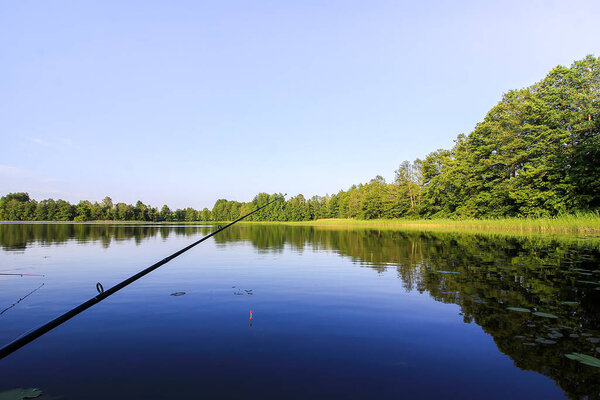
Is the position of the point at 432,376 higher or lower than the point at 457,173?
lower

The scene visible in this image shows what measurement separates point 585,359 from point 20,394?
7.95 m

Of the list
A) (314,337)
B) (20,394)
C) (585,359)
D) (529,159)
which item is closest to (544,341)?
(585,359)

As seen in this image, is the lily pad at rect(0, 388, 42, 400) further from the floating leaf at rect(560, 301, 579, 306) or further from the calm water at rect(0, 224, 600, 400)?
the floating leaf at rect(560, 301, 579, 306)

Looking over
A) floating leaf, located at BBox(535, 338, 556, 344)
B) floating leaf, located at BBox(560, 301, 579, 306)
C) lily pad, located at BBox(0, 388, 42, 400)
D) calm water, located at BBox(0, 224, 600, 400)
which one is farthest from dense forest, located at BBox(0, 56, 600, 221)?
lily pad, located at BBox(0, 388, 42, 400)

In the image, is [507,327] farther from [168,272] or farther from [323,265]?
[168,272]

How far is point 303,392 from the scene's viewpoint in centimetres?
415

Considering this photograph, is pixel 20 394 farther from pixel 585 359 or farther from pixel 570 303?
pixel 570 303

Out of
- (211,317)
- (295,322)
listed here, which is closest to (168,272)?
(211,317)

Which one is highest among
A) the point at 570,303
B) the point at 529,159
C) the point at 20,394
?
the point at 529,159

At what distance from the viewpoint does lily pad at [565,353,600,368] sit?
482 cm

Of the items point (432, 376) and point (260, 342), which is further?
point (260, 342)

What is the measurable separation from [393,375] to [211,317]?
14.6 ft

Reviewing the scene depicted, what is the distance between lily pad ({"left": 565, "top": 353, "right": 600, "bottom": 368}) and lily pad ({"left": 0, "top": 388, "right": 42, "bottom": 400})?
7600mm

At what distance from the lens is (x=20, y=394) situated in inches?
161
